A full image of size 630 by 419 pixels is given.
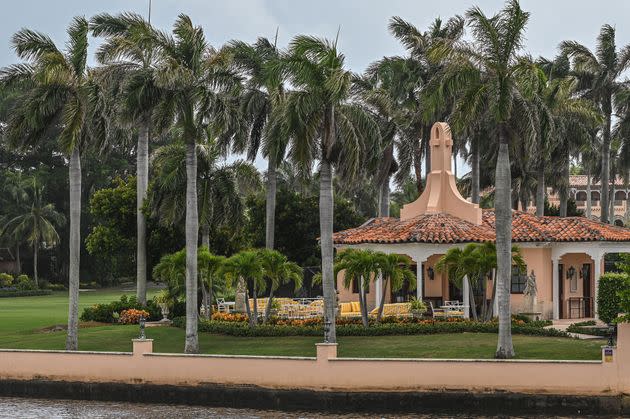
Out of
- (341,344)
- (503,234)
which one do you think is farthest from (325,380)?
(503,234)

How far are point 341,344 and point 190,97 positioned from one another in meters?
9.05

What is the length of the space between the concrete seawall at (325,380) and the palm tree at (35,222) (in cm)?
5984

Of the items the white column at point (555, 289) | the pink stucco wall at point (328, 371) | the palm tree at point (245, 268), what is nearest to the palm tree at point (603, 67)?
the white column at point (555, 289)

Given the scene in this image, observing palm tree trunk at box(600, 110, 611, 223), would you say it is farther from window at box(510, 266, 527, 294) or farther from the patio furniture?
the patio furniture

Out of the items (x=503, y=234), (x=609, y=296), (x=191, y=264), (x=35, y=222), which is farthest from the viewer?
(x=35, y=222)

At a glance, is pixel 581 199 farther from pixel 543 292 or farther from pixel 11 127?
pixel 11 127

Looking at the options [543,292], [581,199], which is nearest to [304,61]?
[543,292]

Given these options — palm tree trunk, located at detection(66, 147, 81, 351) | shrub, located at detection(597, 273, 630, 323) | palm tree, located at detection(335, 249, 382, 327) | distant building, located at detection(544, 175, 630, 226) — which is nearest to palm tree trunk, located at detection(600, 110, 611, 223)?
shrub, located at detection(597, 273, 630, 323)

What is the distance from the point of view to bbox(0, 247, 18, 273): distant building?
102375mm

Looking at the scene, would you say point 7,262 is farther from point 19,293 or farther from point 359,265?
point 359,265

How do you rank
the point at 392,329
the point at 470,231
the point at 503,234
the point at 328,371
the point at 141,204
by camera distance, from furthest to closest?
the point at 141,204 → the point at 470,231 → the point at 392,329 → the point at 503,234 → the point at 328,371

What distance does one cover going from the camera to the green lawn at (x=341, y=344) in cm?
3059

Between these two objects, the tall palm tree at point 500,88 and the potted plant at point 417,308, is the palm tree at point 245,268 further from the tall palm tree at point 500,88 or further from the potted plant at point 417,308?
the tall palm tree at point 500,88

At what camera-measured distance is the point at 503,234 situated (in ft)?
98.3
